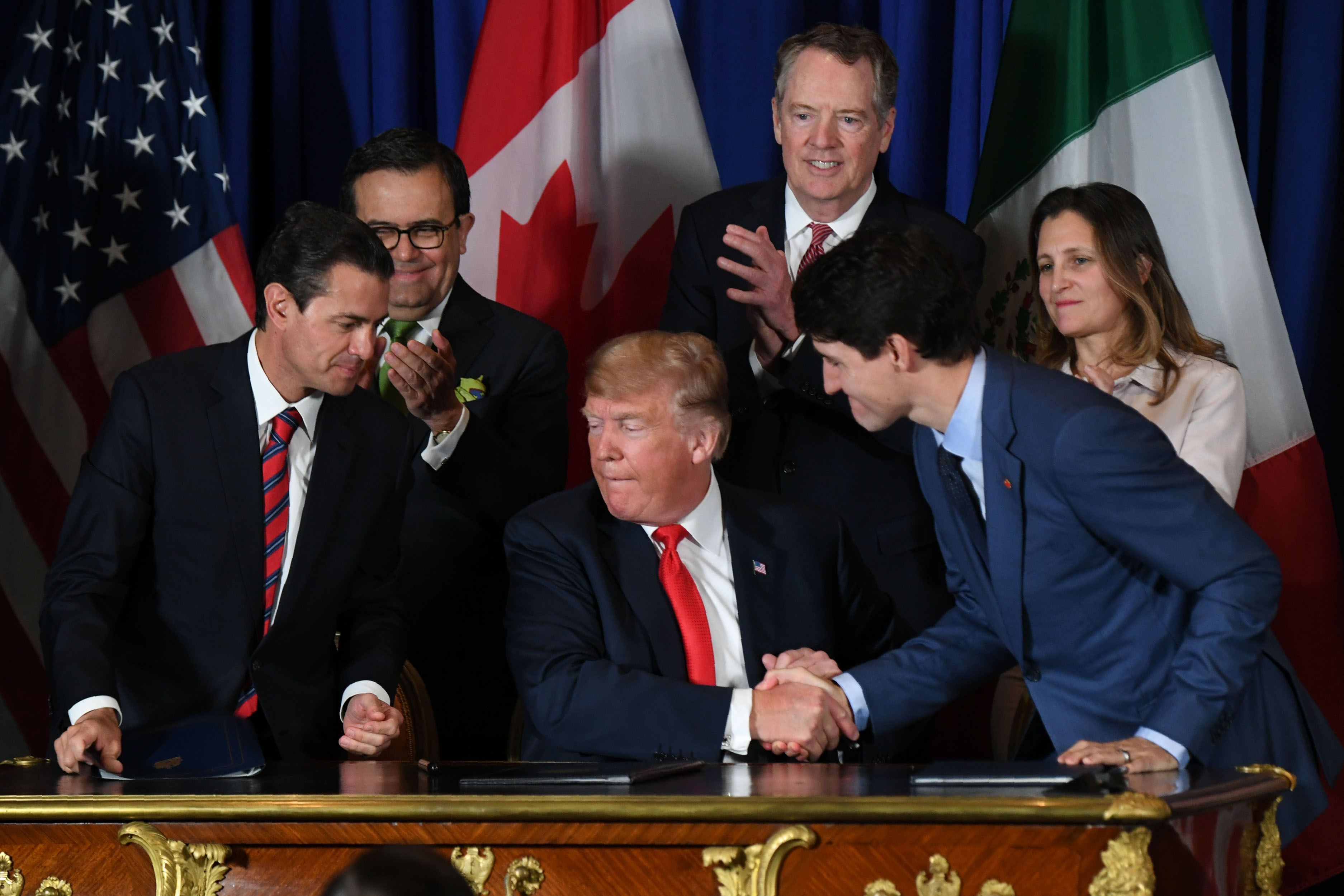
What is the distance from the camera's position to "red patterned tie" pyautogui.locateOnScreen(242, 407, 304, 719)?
2.97m

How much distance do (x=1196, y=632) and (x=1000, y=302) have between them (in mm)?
1980

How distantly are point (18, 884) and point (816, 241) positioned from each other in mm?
2335

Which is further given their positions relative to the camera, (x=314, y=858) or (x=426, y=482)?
(x=426, y=482)

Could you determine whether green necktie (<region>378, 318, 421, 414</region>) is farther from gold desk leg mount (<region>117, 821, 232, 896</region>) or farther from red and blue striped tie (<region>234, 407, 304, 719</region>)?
gold desk leg mount (<region>117, 821, 232, 896</region>)

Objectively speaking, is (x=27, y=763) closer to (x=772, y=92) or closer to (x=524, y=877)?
(x=524, y=877)

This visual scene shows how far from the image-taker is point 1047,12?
4293 millimetres

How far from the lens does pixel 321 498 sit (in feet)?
9.95

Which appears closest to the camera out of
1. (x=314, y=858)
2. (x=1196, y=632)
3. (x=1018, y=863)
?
(x=1018, y=863)

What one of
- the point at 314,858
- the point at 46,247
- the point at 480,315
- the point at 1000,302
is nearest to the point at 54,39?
the point at 46,247

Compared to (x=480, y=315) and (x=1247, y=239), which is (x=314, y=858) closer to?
(x=480, y=315)

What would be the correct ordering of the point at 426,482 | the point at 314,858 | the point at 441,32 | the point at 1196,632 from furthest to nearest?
the point at 441,32 < the point at 426,482 < the point at 1196,632 < the point at 314,858

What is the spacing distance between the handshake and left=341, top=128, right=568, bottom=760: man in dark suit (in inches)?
37.9

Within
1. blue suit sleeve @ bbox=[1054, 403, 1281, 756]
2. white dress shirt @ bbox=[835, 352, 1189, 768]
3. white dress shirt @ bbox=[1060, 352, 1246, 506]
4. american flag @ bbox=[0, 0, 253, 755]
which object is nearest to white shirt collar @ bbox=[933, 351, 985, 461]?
white dress shirt @ bbox=[835, 352, 1189, 768]

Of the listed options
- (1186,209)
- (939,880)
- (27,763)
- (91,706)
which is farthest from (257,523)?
(1186,209)
